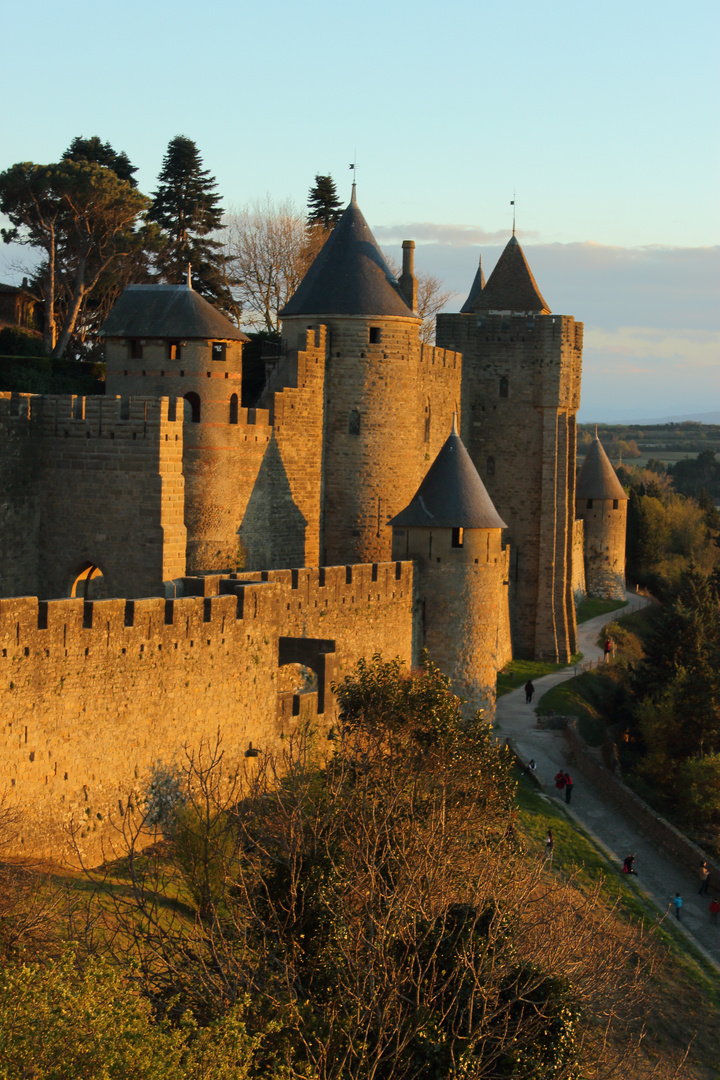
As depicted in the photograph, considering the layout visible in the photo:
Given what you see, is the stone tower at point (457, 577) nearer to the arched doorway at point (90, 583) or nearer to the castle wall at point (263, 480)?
the castle wall at point (263, 480)

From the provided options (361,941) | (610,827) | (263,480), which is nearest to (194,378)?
(263,480)

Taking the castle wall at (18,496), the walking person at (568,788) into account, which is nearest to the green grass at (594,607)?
the walking person at (568,788)

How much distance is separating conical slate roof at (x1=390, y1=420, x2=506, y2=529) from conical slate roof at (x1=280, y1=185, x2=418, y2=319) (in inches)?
191

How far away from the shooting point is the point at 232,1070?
34.9ft

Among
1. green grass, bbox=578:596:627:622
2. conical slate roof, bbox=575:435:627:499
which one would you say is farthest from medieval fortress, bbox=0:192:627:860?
conical slate roof, bbox=575:435:627:499

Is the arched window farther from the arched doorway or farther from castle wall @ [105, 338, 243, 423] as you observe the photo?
the arched doorway

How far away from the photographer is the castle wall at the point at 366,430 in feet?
109

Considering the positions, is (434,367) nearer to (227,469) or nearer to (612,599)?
(227,469)

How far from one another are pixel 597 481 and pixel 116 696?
41.0m

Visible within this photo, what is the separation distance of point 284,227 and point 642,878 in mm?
36390

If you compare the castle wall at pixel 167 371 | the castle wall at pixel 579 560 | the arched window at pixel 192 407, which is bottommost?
the castle wall at pixel 579 560

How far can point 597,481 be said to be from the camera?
56.6 m

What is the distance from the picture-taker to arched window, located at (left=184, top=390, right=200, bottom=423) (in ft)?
96.1

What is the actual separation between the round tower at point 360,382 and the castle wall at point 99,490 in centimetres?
989
